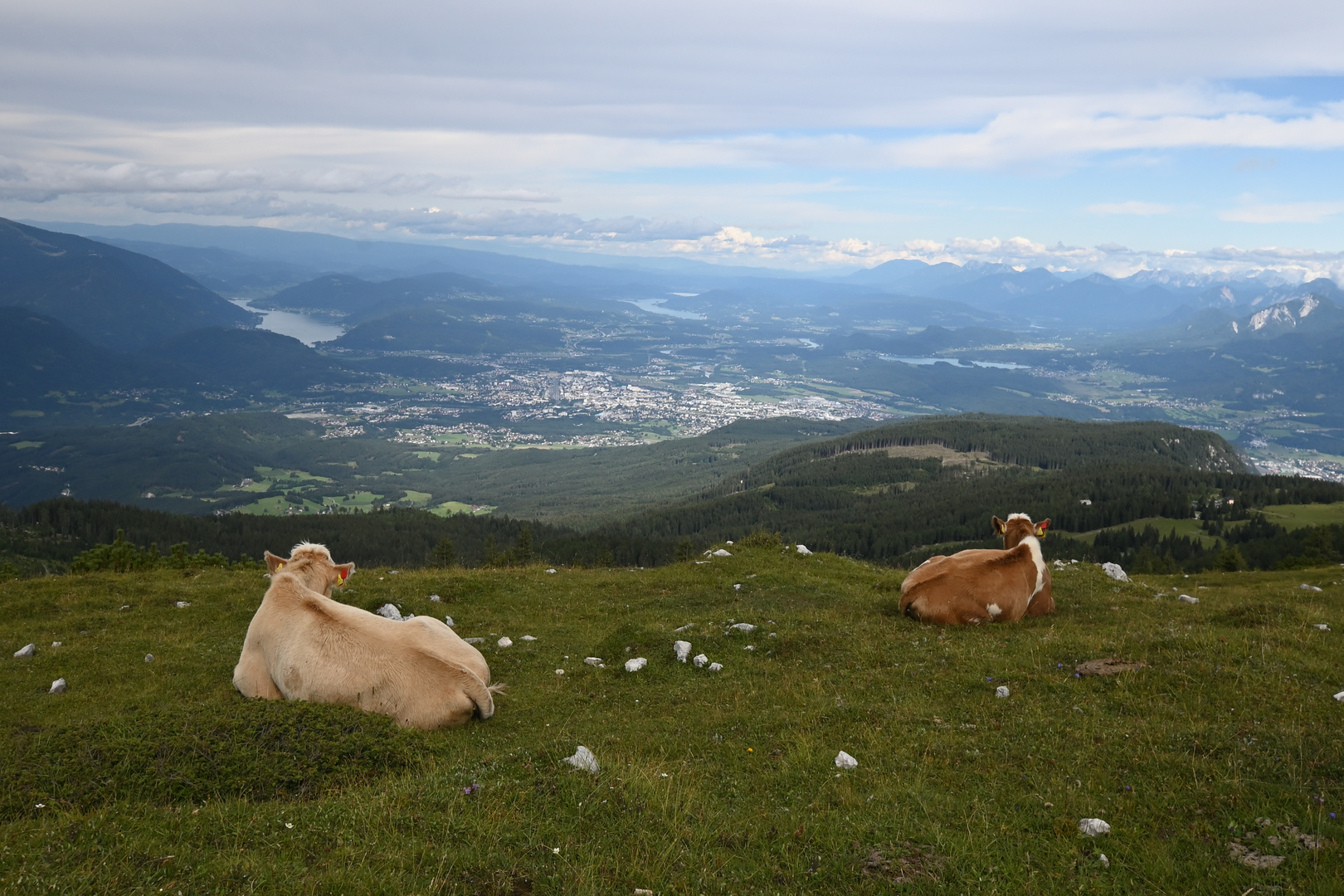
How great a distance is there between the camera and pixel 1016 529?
58.9 ft

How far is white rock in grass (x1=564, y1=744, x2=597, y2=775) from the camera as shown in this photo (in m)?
8.12

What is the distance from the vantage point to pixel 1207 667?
10.9 m

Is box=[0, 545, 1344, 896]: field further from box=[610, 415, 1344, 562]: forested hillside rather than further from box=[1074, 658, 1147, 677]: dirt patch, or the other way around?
box=[610, 415, 1344, 562]: forested hillside

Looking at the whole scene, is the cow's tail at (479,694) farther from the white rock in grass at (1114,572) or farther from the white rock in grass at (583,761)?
the white rock in grass at (1114,572)

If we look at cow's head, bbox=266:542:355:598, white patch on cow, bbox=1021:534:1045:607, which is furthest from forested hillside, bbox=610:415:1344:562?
cow's head, bbox=266:542:355:598

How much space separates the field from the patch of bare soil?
31mm

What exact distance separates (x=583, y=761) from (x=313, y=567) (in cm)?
781

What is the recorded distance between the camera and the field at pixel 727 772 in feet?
20.3

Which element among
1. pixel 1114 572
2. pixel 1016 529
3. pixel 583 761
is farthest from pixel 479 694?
pixel 1114 572

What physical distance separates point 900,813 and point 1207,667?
6.83 m

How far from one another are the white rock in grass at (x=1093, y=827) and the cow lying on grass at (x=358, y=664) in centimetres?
788

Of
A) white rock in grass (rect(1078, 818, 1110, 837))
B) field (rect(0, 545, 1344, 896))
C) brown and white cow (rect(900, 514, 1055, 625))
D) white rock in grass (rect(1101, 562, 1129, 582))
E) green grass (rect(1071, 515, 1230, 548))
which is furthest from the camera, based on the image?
green grass (rect(1071, 515, 1230, 548))

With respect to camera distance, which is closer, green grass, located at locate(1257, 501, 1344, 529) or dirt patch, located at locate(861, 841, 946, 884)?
dirt patch, located at locate(861, 841, 946, 884)

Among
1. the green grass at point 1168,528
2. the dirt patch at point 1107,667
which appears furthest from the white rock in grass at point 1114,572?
the green grass at point 1168,528
